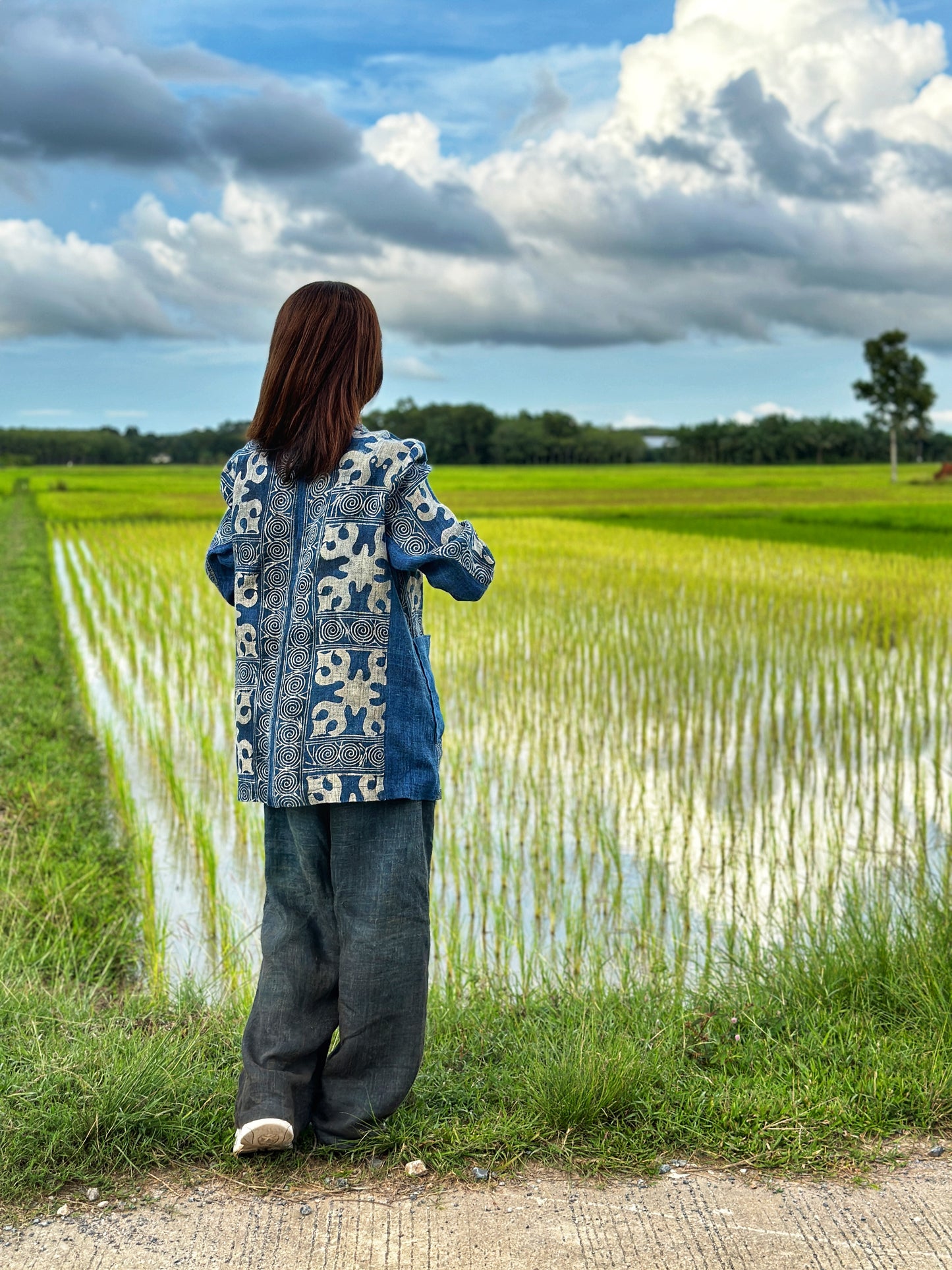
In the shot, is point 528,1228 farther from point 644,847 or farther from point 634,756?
point 634,756

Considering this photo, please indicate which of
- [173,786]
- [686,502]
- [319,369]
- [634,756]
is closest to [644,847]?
[634,756]

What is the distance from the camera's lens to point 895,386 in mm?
57969

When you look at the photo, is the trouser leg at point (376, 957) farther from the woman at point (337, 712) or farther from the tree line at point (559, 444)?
the tree line at point (559, 444)

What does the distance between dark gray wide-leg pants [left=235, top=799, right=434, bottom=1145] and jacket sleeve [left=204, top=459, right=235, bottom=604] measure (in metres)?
0.48

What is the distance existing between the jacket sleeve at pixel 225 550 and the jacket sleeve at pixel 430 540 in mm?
339

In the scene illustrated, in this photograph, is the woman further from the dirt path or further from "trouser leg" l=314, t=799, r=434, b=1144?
the dirt path

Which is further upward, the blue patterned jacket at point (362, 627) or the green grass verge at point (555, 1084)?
the blue patterned jacket at point (362, 627)

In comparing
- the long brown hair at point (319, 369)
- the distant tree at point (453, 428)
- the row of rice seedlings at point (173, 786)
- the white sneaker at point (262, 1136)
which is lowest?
the row of rice seedlings at point (173, 786)

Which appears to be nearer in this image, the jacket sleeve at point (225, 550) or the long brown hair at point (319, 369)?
the long brown hair at point (319, 369)

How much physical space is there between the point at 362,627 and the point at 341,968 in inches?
25.5

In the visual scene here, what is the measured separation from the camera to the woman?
206cm

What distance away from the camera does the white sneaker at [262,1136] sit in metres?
2.02

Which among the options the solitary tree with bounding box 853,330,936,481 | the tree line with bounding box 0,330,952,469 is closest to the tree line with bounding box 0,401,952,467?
the tree line with bounding box 0,330,952,469

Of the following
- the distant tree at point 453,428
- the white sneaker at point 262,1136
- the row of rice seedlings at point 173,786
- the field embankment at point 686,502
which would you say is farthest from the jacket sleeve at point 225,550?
the distant tree at point 453,428
